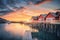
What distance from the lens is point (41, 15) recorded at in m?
2.13

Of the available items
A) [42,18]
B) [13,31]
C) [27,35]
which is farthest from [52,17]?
[13,31]

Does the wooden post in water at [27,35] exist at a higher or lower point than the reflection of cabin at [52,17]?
lower

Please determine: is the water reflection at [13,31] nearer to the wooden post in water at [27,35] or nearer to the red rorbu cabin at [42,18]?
the wooden post in water at [27,35]

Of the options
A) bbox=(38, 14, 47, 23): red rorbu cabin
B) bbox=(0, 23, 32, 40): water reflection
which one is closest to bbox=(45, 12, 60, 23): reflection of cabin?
bbox=(38, 14, 47, 23): red rorbu cabin

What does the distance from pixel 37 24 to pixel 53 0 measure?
0.45m

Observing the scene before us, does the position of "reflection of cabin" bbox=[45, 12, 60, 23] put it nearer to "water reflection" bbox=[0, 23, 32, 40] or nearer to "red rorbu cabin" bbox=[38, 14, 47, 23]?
"red rorbu cabin" bbox=[38, 14, 47, 23]

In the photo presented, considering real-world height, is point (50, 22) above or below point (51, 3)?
below

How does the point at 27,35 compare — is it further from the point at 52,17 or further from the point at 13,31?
the point at 52,17

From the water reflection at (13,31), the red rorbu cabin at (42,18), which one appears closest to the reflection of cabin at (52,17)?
the red rorbu cabin at (42,18)

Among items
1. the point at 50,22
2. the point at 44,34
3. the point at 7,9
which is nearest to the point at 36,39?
the point at 44,34

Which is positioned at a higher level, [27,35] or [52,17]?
[52,17]

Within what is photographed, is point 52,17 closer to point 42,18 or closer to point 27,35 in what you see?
point 42,18

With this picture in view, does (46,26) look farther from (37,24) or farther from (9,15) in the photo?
(9,15)

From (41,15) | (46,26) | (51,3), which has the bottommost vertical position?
(46,26)
